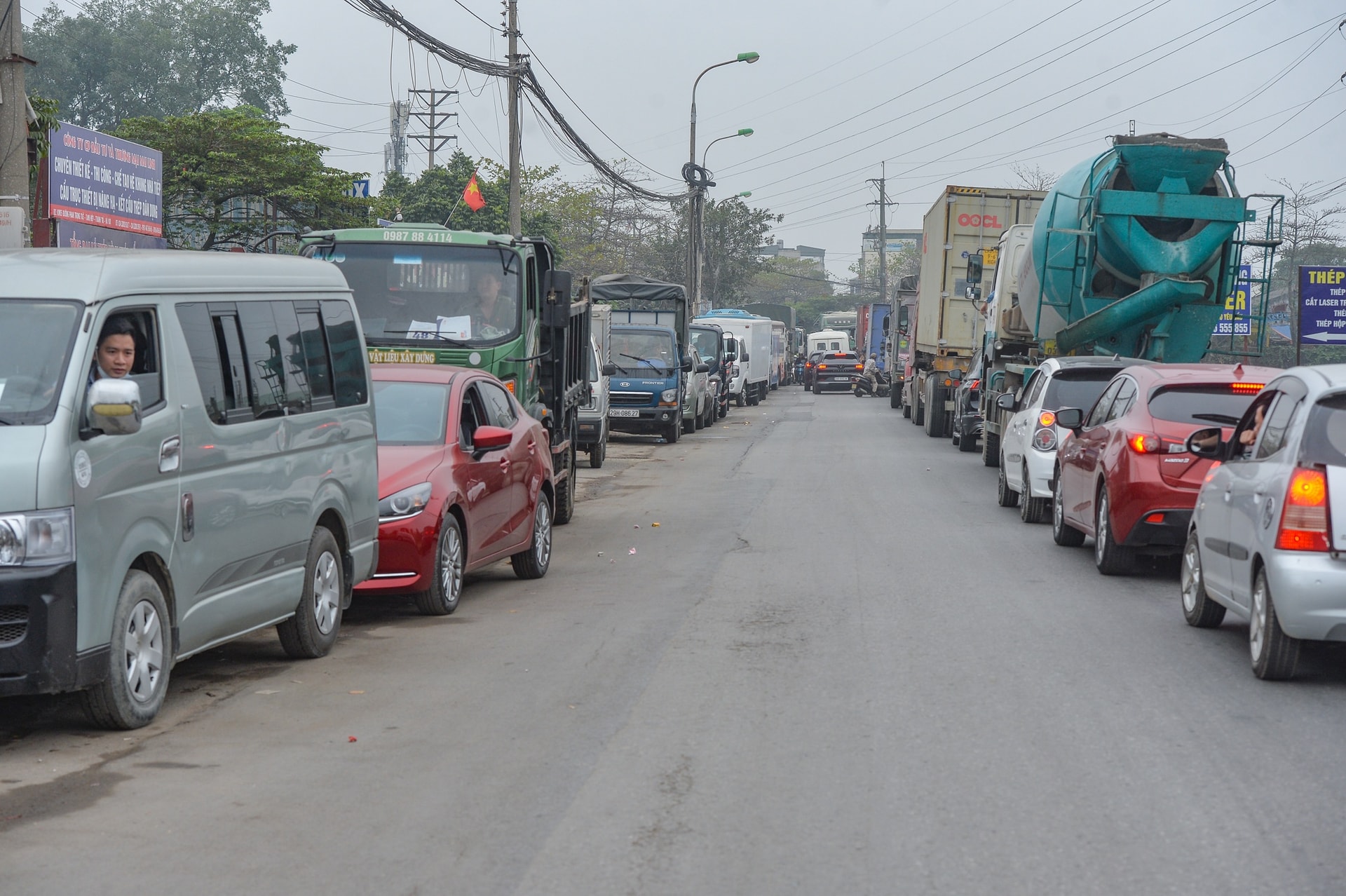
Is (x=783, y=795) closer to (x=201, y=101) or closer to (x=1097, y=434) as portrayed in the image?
(x=1097, y=434)

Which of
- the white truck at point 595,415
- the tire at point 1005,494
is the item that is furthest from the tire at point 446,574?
the white truck at point 595,415

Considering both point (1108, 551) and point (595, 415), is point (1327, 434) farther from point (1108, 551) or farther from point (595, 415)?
point (595, 415)

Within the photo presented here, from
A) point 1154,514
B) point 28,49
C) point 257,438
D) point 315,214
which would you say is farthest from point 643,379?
point 28,49

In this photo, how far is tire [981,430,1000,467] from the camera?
22266mm

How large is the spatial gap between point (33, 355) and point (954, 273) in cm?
2490

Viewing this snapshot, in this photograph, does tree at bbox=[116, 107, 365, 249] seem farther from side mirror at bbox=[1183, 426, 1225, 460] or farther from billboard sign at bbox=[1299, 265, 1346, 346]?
side mirror at bbox=[1183, 426, 1225, 460]

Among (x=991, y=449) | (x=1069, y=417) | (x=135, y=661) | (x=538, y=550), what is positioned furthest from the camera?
(x=991, y=449)

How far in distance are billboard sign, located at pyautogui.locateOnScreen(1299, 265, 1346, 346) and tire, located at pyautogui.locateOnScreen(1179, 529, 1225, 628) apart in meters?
22.7

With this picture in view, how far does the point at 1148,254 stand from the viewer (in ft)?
57.0

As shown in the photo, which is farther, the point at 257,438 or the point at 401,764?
the point at 257,438

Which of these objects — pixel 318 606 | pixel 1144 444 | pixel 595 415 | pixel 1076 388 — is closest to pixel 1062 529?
pixel 1144 444

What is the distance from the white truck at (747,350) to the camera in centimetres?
4722

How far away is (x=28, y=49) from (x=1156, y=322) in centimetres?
6370

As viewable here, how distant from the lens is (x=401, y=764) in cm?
593
